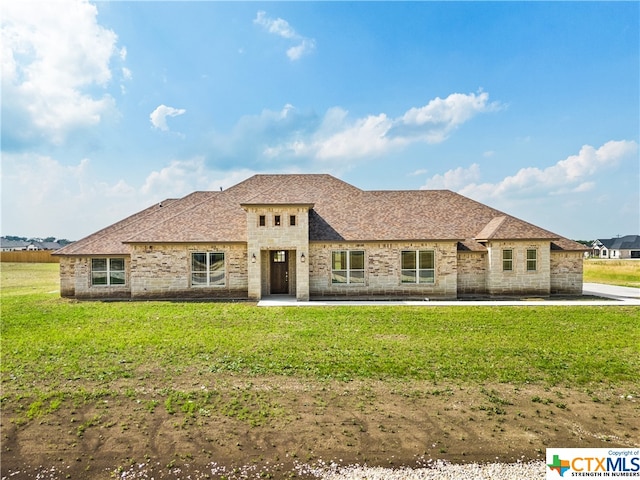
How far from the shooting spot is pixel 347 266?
19469 millimetres

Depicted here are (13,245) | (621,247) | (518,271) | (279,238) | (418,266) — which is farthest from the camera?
(13,245)

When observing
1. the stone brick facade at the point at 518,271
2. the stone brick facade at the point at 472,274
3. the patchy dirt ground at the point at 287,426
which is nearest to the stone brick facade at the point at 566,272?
the stone brick facade at the point at 518,271

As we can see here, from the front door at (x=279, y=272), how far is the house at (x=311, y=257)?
0.06 metres

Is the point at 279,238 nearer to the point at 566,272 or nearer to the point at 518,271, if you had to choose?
the point at 518,271

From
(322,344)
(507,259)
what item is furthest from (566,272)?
(322,344)

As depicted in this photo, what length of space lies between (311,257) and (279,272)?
241 cm

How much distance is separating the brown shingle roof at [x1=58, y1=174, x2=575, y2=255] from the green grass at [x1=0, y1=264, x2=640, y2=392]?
477 centimetres

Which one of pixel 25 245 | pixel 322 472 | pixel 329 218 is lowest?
pixel 322 472

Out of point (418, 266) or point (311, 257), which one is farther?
point (418, 266)

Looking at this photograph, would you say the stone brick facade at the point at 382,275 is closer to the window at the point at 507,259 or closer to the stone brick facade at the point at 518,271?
the stone brick facade at the point at 518,271

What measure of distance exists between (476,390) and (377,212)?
15171 millimetres

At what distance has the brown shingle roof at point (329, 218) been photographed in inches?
766

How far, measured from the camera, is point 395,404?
22.0 ft

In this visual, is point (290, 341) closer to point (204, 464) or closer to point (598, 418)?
point (204, 464)
